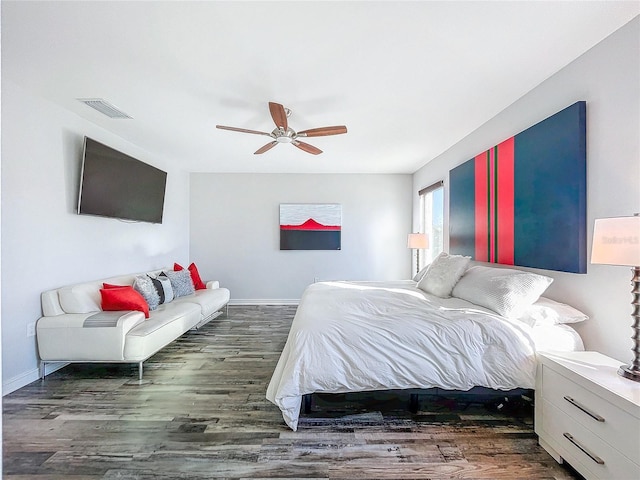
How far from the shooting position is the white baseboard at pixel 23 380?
255 cm

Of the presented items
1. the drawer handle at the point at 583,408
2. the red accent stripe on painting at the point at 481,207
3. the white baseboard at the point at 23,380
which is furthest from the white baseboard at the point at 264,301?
the drawer handle at the point at 583,408

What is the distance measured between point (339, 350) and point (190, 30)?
222cm

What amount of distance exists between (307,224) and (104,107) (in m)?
3.50

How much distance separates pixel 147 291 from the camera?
143 inches

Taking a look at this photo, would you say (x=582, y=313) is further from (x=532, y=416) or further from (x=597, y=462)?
(x=597, y=462)

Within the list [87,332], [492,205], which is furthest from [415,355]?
[87,332]

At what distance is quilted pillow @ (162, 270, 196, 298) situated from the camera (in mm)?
4297

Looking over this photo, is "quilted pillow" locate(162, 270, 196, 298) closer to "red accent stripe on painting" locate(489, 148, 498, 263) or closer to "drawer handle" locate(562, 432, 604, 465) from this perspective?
"red accent stripe on painting" locate(489, 148, 498, 263)

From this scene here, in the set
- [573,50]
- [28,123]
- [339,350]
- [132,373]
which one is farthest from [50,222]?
[573,50]

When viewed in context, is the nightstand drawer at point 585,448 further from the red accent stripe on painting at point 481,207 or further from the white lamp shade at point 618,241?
the red accent stripe on painting at point 481,207

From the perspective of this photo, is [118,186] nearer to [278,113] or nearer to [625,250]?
[278,113]

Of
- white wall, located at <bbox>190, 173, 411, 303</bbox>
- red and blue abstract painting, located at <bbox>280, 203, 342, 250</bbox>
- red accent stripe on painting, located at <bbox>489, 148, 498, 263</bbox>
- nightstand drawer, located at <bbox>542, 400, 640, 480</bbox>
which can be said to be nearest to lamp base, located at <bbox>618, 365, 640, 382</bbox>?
nightstand drawer, located at <bbox>542, 400, 640, 480</bbox>

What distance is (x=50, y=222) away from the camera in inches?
118

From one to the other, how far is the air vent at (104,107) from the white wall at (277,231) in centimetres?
269
